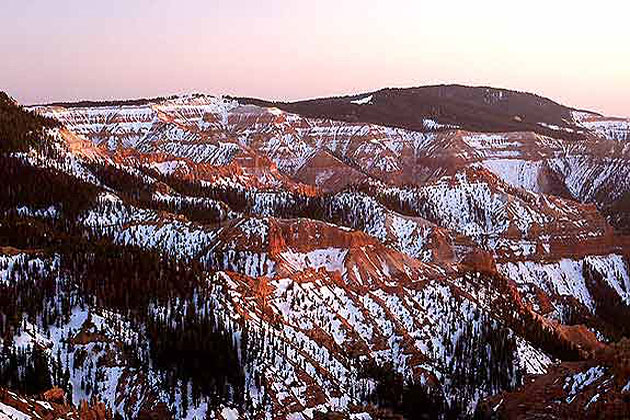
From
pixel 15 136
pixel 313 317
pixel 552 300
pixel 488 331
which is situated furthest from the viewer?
pixel 15 136

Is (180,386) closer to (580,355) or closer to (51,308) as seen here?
(51,308)

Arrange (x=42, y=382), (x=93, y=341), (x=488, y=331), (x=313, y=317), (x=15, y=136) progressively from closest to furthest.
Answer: (x=42, y=382)
(x=93, y=341)
(x=313, y=317)
(x=488, y=331)
(x=15, y=136)

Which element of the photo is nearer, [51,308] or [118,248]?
[51,308]

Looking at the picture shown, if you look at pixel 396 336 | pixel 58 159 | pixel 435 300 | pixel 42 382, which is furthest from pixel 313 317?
pixel 58 159

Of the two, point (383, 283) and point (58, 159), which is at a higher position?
point (58, 159)

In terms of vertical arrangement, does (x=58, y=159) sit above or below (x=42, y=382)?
above

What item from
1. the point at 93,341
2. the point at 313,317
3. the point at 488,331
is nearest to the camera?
the point at 93,341

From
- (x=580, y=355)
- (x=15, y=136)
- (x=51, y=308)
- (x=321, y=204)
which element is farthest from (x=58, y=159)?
(x=580, y=355)

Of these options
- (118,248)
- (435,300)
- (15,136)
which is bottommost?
(435,300)

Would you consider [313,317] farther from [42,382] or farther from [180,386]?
[42,382]
